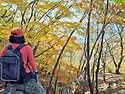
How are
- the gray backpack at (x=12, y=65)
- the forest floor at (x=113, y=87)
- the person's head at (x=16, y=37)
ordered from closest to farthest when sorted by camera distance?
the gray backpack at (x=12, y=65) < the person's head at (x=16, y=37) < the forest floor at (x=113, y=87)

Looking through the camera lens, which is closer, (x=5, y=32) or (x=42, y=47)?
(x=5, y=32)

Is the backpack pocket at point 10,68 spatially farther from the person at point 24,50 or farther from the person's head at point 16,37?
the person's head at point 16,37

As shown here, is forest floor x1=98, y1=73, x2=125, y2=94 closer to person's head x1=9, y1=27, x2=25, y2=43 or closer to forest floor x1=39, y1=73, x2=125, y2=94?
forest floor x1=39, y1=73, x2=125, y2=94

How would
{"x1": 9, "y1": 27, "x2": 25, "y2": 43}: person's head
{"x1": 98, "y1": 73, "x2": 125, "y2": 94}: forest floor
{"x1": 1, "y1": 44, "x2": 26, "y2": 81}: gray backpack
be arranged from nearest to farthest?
1. {"x1": 1, "y1": 44, "x2": 26, "y2": 81}: gray backpack
2. {"x1": 9, "y1": 27, "x2": 25, "y2": 43}: person's head
3. {"x1": 98, "y1": 73, "x2": 125, "y2": 94}: forest floor

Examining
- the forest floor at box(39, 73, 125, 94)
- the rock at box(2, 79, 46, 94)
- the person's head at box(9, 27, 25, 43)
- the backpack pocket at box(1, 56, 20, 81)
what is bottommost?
the forest floor at box(39, 73, 125, 94)

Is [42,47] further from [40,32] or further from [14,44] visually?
[14,44]

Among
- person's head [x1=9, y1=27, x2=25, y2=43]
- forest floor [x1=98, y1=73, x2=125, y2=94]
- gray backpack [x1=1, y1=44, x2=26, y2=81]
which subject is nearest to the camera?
gray backpack [x1=1, y1=44, x2=26, y2=81]

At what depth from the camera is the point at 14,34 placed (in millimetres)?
2443

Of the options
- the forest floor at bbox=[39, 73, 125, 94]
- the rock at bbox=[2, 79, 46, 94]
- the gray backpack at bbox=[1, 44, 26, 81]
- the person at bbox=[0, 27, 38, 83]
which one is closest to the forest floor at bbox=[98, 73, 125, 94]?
the forest floor at bbox=[39, 73, 125, 94]

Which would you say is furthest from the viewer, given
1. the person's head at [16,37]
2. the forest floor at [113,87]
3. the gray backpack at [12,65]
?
the forest floor at [113,87]

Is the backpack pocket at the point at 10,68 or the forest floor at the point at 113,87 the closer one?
the backpack pocket at the point at 10,68


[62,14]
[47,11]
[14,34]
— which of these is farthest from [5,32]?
[14,34]

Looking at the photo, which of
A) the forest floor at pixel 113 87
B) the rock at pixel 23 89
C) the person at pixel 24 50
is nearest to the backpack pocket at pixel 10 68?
the person at pixel 24 50

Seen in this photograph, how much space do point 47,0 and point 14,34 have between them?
4484 millimetres
